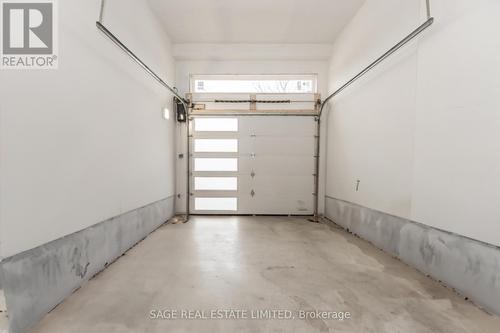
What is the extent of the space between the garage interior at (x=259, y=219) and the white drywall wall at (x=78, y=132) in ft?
0.05

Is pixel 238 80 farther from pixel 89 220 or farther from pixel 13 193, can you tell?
pixel 13 193

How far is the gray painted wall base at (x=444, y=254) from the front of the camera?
169 cm

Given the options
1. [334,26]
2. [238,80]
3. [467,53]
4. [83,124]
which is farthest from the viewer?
[238,80]

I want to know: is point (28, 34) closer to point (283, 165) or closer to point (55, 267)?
point (55, 267)

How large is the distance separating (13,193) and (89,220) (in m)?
0.78

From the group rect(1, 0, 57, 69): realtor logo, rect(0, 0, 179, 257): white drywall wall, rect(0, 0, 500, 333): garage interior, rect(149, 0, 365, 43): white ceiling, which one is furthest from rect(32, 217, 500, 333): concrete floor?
rect(149, 0, 365, 43): white ceiling

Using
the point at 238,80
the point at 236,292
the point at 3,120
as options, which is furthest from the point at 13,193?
the point at 238,80

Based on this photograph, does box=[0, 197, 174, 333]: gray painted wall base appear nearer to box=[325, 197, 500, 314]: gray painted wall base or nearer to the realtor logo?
the realtor logo

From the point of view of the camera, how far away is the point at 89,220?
2.15m

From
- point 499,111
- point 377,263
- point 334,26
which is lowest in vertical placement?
point 377,263

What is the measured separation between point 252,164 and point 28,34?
A: 3823 mm

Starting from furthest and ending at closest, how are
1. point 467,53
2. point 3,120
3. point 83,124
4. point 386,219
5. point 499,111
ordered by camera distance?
point 386,219
point 83,124
point 467,53
point 499,111
point 3,120

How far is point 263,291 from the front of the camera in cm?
194

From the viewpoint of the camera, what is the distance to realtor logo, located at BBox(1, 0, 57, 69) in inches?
60.0
